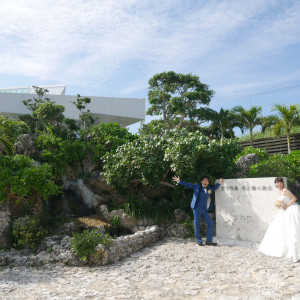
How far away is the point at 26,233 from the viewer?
8695mm

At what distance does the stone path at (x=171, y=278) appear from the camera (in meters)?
5.07

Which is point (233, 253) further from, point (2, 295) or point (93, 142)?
point (93, 142)

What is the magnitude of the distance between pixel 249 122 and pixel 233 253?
18469 millimetres

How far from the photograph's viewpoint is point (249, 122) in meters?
24.1

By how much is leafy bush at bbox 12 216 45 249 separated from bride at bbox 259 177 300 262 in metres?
6.14

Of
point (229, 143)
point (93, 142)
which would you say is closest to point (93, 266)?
point (229, 143)

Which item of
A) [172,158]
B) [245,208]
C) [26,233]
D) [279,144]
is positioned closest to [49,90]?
[279,144]

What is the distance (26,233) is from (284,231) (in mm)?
6865

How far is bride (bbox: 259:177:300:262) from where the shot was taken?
20.8 feet

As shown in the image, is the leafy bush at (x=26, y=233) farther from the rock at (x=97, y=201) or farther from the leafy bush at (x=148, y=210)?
the leafy bush at (x=148, y=210)

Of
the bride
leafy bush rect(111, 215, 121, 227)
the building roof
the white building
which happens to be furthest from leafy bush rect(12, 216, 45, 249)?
the building roof

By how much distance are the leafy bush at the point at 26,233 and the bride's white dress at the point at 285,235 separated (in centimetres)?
616

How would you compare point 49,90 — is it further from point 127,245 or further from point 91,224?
point 127,245

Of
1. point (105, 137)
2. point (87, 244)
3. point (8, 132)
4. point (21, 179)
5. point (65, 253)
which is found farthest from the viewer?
point (105, 137)
